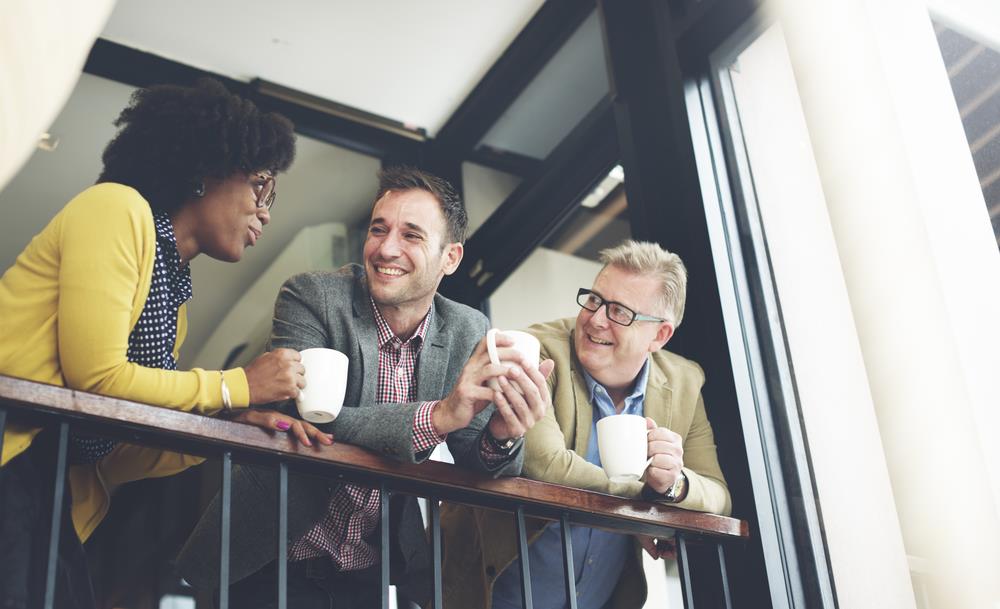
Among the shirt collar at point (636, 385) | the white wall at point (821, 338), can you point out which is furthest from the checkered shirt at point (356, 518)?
the white wall at point (821, 338)

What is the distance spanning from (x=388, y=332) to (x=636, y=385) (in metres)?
0.63

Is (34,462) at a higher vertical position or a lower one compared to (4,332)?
lower

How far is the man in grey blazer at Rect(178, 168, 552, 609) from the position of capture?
1729 mm

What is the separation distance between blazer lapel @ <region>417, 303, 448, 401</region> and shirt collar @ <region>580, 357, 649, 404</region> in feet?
1.29

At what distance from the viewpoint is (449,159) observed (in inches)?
159

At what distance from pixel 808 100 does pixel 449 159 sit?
1.82 meters

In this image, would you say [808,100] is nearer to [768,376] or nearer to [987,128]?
[987,128]

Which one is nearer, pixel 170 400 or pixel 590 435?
pixel 170 400

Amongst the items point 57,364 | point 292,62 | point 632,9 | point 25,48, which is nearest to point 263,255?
point 292,62

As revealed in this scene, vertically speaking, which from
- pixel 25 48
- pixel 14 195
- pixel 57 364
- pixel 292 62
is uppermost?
pixel 292 62

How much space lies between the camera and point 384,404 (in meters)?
1.80

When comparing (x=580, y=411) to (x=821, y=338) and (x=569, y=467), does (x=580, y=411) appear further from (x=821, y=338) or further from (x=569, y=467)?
(x=821, y=338)

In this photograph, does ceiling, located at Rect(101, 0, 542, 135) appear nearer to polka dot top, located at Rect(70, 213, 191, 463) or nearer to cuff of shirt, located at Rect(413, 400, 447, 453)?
polka dot top, located at Rect(70, 213, 191, 463)

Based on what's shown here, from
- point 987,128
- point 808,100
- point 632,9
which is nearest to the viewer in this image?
point 987,128
